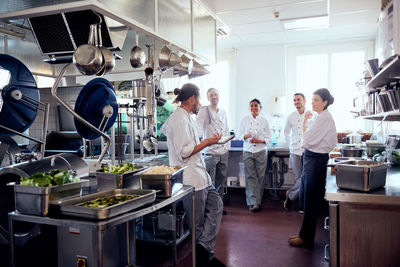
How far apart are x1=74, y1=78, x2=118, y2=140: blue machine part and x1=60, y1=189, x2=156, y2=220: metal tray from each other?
2.54 feet

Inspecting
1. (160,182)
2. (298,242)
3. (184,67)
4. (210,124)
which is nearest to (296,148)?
(210,124)

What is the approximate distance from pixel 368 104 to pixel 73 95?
5.36 metres

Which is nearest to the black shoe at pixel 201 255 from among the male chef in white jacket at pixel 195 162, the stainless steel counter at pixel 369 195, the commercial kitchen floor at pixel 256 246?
the male chef in white jacket at pixel 195 162

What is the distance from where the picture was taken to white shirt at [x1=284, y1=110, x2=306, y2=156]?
16.9 feet

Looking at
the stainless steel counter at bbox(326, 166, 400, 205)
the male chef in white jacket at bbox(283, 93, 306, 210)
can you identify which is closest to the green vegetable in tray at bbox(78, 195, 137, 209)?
the stainless steel counter at bbox(326, 166, 400, 205)

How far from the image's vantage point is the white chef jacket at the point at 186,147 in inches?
107

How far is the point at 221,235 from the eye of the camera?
3957 mm

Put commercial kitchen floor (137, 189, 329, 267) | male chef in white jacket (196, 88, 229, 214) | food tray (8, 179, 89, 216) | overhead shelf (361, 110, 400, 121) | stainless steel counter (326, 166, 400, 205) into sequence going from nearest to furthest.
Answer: food tray (8, 179, 89, 216)
stainless steel counter (326, 166, 400, 205)
overhead shelf (361, 110, 400, 121)
commercial kitchen floor (137, 189, 329, 267)
male chef in white jacket (196, 88, 229, 214)

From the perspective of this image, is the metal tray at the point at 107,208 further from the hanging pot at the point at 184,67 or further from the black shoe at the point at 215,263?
the hanging pot at the point at 184,67

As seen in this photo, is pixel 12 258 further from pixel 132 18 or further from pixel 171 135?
pixel 132 18

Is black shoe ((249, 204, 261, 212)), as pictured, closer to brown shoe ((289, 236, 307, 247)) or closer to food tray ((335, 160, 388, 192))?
brown shoe ((289, 236, 307, 247))

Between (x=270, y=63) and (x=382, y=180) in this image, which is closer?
(x=382, y=180)

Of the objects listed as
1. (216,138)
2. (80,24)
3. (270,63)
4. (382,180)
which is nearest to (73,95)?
(270,63)

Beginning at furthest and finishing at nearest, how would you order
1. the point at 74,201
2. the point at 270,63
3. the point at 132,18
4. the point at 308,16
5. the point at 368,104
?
the point at 270,63
the point at 308,16
the point at 368,104
the point at 132,18
the point at 74,201
